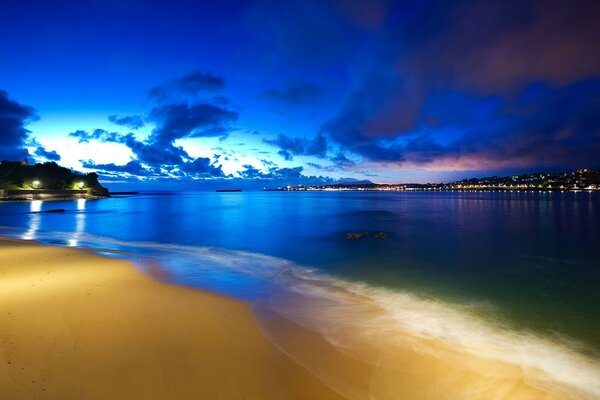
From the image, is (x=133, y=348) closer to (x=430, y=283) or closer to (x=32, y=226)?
(x=430, y=283)

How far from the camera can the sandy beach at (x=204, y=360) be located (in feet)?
15.7

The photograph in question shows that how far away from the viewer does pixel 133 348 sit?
19.0 ft

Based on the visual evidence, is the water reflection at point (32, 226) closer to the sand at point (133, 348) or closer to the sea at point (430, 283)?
the sea at point (430, 283)

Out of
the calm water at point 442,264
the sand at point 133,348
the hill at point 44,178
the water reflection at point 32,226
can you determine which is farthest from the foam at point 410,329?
the hill at point 44,178

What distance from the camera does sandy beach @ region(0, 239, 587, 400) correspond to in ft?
15.7

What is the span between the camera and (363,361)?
5.79m

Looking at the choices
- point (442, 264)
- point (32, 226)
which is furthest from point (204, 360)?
point (32, 226)

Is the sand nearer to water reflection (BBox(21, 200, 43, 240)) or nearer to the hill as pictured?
water reflection (BBox(21, 200, 43, 240))

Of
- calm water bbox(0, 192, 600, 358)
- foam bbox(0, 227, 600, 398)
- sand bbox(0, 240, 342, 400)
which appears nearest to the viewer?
sand bbox(0, 240, 342, 400)

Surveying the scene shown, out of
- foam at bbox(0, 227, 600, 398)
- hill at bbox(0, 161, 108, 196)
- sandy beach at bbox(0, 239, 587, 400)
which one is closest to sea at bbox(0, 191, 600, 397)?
foam at bbox(0, 227, 600, 398)

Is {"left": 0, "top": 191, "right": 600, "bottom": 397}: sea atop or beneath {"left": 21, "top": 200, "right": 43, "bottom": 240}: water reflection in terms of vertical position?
beneath

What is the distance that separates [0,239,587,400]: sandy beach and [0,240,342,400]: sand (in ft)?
0.06

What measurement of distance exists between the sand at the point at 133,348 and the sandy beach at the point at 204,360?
0.02 m

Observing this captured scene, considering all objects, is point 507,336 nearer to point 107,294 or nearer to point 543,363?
point 543,363
